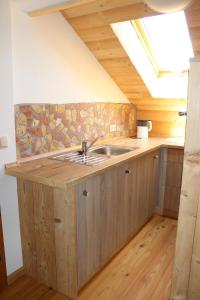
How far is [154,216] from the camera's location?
9.86ft

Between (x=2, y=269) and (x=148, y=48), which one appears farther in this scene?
(x=148, y=48)

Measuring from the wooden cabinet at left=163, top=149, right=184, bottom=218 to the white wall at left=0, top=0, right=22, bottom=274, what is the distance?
1763 mm

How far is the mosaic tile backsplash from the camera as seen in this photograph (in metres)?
1.89

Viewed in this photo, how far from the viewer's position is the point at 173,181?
2.84 m

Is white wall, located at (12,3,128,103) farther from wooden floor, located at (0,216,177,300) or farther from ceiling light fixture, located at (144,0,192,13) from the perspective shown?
wooden floor, located at (0,216,177,300)

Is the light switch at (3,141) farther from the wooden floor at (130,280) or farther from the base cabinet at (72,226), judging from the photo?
the wooden floor at (130,280)

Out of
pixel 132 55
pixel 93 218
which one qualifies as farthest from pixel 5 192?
pixel 132 55

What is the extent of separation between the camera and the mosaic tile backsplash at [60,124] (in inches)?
74.4

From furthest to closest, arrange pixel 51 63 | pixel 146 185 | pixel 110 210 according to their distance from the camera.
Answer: pixel 146 185 < pixel 51 63 < pixel 110 210

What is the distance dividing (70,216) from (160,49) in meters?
2.21

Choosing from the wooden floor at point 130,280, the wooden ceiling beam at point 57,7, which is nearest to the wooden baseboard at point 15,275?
the wooden floor at point 130,280

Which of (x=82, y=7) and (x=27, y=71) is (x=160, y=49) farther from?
(x=27, y=71)

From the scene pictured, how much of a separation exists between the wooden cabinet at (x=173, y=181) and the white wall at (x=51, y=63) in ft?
3.59

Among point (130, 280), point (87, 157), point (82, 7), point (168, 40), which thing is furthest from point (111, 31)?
point (130, 280)
